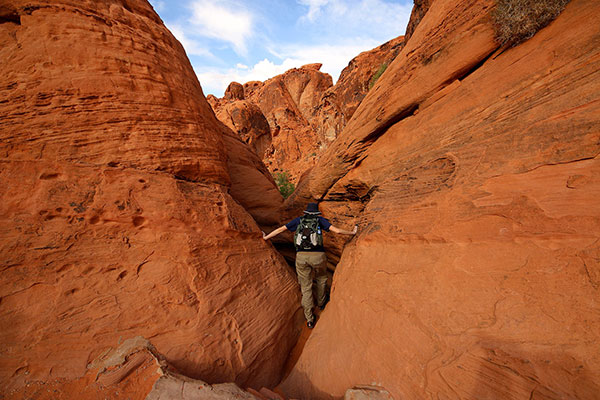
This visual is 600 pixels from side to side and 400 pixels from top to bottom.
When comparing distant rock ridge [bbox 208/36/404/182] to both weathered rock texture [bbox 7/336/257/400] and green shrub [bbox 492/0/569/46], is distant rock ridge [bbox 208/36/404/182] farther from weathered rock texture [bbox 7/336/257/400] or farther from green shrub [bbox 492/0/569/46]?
weathered rock texture [bbox 7/336/257/400]

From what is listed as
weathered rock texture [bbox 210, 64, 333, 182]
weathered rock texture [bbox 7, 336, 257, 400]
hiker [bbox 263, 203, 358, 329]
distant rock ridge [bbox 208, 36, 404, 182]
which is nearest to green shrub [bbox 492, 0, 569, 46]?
hiker [bbox 263, 203, 358, 329]

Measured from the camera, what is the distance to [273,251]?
4.48 m

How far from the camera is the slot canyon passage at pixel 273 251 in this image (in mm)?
1694

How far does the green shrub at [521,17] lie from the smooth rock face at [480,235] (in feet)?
0.32

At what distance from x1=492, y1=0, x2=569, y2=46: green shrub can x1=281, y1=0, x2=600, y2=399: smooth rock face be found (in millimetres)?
97

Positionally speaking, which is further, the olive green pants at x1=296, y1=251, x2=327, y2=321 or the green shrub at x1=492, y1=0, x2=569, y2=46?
the olive green pants at x1=296, y1=251, x2=327, y2=321

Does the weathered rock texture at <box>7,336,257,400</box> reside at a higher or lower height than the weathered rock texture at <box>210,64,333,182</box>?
lower

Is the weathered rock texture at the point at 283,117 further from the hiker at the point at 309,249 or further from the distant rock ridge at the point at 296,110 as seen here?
the hiker at the point at 309,249

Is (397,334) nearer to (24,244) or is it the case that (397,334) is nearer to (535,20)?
(535,20)

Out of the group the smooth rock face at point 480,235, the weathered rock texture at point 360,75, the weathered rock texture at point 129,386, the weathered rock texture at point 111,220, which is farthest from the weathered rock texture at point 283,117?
the weathered rock texture at point 129,386

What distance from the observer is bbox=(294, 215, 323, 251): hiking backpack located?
12.9 ft

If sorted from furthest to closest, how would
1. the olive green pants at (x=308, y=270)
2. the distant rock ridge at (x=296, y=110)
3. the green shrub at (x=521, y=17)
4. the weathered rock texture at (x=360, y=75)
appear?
the distant rock ridge at (x=296, y=110) < the weathered rock texture at (x=360, y=75) < the olive green pants at (x=308, y=270) < the green shrub at (x=521, y=17)

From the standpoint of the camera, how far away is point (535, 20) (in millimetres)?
2268

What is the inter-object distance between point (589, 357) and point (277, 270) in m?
3.66
